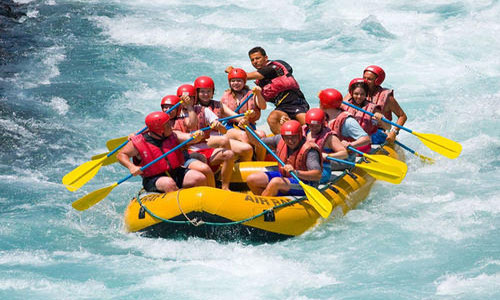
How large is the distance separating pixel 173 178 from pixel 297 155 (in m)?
1.22

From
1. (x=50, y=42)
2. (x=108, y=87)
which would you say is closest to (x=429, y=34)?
(x=108, y=87)

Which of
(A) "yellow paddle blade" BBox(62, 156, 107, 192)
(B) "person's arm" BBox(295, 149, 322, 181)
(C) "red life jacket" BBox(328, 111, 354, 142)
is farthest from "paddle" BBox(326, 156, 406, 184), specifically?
(A) "yellow paddle blade" BBox(62, 156, 107, 192)

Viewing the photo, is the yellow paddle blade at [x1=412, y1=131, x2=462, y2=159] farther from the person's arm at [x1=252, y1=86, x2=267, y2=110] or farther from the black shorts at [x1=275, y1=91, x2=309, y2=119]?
the person's arm at [x1=252, y1=86, x2=267, y2=110]

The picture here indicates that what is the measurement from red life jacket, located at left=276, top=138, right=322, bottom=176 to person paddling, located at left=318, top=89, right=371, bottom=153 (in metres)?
0.82

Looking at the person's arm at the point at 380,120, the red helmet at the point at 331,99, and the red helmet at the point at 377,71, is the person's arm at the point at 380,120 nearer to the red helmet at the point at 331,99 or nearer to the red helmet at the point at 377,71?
the red helmet at the point at 377,71

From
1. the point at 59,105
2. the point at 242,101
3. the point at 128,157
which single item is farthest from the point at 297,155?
the point at 59,105

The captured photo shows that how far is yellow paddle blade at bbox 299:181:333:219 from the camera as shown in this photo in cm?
629

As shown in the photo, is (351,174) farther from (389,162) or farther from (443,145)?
(443,145)

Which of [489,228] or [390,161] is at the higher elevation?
[390,161]

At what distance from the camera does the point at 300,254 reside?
20.9 feet

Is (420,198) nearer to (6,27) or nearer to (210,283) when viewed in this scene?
(210,283)

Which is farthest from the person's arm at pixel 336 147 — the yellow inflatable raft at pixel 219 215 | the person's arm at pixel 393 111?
the person's arm at pixel 393 111

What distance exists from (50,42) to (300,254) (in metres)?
10.6

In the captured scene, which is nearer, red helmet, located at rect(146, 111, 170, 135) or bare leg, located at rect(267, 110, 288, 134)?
red helmet, located at rect(146, 111, 170, 135)
